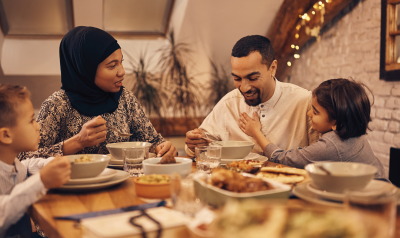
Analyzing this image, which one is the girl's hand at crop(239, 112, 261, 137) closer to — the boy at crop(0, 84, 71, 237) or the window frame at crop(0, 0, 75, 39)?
the boy at crop(0, 84, 71, 237)

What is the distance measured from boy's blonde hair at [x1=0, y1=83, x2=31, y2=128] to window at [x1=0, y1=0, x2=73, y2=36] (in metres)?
3.22

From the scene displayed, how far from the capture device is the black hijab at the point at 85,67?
79.2 inches

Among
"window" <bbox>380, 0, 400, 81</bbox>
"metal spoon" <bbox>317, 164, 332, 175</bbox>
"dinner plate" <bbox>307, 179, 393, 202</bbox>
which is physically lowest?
"dinner plate" <bbox>307, 179, 393, 202</bbox>

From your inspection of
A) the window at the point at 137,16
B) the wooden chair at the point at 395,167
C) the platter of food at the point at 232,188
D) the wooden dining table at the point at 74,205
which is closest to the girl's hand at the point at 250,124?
the wooden dining table at the point at 74,205

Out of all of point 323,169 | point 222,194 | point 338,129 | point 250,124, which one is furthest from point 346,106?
point 222,194

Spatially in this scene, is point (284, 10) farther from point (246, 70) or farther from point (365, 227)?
point (365, 227)

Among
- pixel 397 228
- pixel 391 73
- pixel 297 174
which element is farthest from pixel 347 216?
pixel 391 73

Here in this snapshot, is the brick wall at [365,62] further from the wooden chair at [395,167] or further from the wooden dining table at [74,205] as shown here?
the wooden dining table at [74,205]

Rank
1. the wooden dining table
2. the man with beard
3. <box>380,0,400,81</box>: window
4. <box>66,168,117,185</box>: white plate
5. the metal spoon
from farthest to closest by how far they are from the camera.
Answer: <box>380,0,400,81</box>: window, the man with beard, <box>66,168,117,185</box>: white plate, the metal spoon, the wooden dining table

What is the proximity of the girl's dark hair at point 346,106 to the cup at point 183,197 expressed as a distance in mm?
966

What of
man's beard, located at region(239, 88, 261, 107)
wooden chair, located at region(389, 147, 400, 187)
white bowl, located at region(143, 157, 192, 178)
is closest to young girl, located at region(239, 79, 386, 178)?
man's beard, located at region(239, 88, 261, 107)

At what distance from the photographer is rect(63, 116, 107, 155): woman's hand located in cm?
166

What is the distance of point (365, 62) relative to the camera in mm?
3725

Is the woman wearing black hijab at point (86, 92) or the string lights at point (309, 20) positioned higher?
the string lights at point (309, 20)
